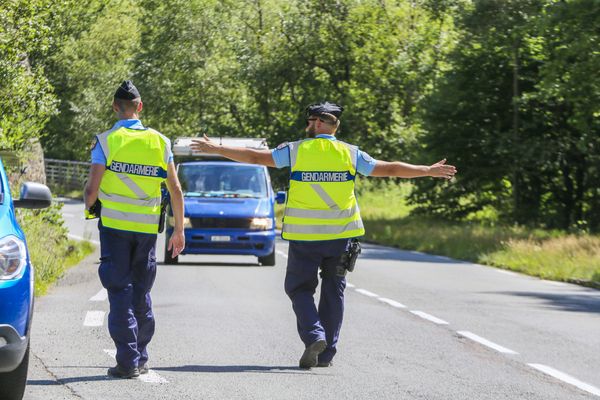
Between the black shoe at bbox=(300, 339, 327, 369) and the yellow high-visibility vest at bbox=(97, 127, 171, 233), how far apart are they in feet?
4.41

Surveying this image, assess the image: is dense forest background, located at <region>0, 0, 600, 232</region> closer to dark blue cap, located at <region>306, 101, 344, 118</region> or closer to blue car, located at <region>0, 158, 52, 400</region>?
dark blue cap, located at <region>306, 101, 344, 118</region>

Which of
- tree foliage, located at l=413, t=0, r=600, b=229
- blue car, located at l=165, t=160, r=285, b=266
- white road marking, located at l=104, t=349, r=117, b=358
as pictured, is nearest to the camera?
white road marking, located at l=104, t=349, r=117, b=358

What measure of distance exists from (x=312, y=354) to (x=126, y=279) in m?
1.40

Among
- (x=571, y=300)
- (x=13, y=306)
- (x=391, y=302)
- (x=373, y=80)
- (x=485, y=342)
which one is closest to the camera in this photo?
(x=13, y=306)

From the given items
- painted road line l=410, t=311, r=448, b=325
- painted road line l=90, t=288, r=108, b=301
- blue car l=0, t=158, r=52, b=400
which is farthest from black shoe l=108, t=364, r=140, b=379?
painted road line l=90, t=288, r=108, b=301

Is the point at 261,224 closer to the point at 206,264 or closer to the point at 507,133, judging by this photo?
Answer: the point at 206,264

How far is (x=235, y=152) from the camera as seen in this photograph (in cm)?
844

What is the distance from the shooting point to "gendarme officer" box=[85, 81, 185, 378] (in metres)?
7.94

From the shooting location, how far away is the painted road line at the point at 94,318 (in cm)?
1115

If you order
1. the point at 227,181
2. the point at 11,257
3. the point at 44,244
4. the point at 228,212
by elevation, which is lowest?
the point at 44,244

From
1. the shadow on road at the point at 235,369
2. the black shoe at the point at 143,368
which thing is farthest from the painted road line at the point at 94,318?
the black shoe at the point at 143,368

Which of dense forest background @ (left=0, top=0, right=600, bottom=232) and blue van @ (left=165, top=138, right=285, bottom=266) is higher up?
dense forest background @ (left=0, top=0, right=600, bottom=232)

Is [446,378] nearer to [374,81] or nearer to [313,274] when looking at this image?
[313,274]

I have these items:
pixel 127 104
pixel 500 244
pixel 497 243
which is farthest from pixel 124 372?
pixel 497 243
